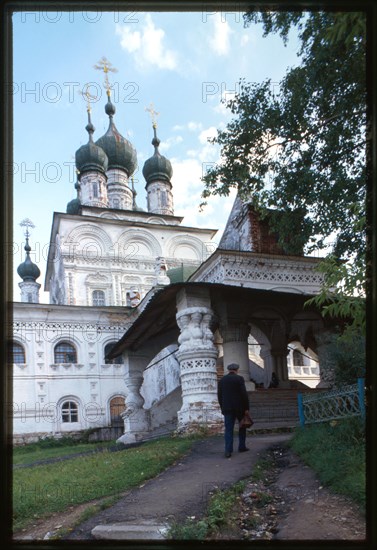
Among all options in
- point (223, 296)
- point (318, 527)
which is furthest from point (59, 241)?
point (318, 527)

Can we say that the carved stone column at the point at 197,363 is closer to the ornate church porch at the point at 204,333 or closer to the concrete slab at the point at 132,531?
the ornate church porch at the point at 204,333

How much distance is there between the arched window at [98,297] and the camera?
94.1 ft

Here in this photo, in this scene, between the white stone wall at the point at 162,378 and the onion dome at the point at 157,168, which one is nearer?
the white stone wall at the point at 162,378

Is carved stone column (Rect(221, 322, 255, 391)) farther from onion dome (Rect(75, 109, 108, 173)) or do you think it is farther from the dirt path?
onion dome (Rect(75, 109, 108, 173))

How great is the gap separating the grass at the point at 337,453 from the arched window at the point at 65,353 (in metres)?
16.8

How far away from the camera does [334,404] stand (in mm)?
7211

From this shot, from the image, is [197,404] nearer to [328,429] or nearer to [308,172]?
[328,429]

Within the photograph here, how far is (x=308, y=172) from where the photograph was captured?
9320mm

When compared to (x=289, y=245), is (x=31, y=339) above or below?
below

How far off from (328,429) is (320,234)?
396 cm

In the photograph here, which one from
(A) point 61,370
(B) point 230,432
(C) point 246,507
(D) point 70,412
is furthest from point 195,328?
(D) point 70,412

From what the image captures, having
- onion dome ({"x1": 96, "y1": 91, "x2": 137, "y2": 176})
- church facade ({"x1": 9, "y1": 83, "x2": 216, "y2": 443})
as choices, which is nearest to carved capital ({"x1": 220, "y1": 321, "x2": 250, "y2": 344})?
church facade ({"x1": 9, "y1": 83, "x2": 216, "y2": 443})

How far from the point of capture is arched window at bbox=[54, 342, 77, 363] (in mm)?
23000

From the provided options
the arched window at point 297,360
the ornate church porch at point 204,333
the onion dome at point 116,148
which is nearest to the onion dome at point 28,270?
the onion dome at point 116,148
